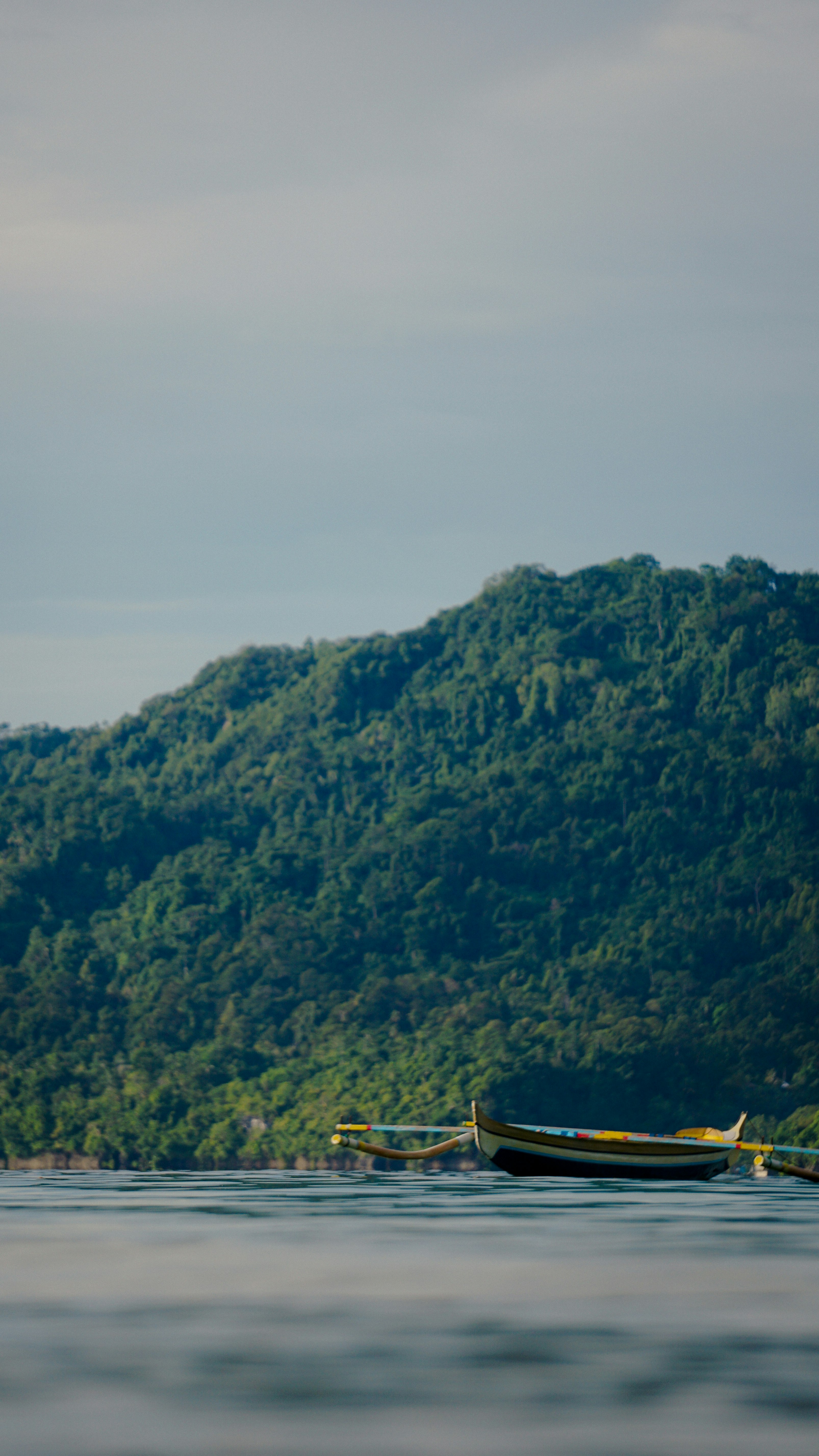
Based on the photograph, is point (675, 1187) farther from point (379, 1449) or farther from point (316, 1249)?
point (379, 1449)

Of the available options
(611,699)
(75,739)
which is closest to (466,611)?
(611,699)

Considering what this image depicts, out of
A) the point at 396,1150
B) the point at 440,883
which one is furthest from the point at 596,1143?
the point at 440,883

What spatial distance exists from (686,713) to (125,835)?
3277 cm

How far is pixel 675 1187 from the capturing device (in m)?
41.3

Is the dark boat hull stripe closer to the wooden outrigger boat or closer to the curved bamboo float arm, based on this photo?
the wooden outrigger boat

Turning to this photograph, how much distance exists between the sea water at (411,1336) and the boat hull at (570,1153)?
5.72 metres

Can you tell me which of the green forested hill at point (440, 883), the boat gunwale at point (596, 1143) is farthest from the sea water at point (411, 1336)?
the green forested hill at point (440, 883)

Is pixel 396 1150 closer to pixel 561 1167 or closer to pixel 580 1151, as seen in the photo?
pixel 561 1167

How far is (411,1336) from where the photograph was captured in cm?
1608

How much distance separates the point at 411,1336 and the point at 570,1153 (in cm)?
2157

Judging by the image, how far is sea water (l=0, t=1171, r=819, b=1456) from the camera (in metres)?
12.0

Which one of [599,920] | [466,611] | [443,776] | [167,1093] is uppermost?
[466,611]

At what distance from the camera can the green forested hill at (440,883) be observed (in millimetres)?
73062

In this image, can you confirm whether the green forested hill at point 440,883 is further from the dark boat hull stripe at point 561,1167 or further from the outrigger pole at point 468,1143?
the dark boat hull stripe at point 561,1167
